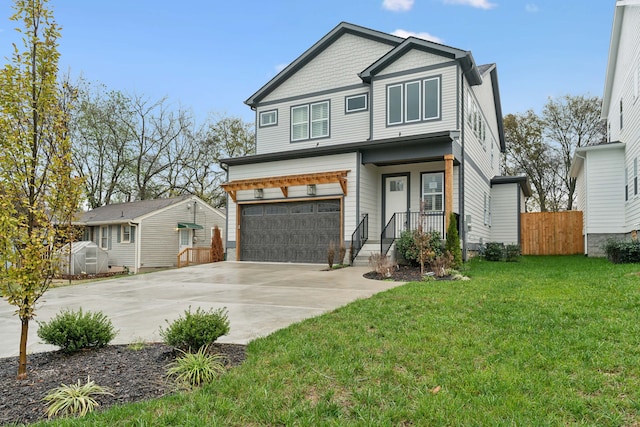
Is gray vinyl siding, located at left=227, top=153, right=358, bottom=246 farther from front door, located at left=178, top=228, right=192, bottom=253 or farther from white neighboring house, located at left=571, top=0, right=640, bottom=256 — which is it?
white neighboring house, located at left=571, top=0, right=640, bottom=256

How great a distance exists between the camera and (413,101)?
1487cm

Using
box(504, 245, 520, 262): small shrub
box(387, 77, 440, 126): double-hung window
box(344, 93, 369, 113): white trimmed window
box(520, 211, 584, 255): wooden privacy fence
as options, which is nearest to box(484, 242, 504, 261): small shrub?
box(504, 245, 520, 262): small shrub

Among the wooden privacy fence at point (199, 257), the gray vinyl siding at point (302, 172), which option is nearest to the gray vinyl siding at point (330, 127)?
the gray vinyl siding at point (302, 172)

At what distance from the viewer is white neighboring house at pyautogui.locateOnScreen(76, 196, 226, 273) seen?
22.1 m

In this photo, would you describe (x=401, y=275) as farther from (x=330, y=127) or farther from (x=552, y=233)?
(x=552, y=233)

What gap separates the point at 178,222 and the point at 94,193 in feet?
33.3

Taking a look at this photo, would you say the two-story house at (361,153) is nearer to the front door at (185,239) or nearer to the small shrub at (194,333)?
the front door at (185,239)

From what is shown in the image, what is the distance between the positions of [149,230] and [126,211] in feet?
7.73

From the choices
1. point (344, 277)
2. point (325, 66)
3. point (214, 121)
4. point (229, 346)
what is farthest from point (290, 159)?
point (214, 121)

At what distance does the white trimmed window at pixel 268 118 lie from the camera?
60.3 feet

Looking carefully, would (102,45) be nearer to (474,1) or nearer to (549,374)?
(474,1)

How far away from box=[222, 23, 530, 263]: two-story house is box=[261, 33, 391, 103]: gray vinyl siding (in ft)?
0.14

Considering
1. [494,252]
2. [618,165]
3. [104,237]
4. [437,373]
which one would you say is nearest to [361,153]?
[494,252]

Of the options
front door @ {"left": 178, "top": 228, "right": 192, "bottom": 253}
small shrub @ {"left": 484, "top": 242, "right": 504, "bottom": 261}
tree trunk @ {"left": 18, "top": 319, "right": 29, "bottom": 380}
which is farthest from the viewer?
front door @ {"left": 178, "top": 228, "right": 192, "bottom": 253}
